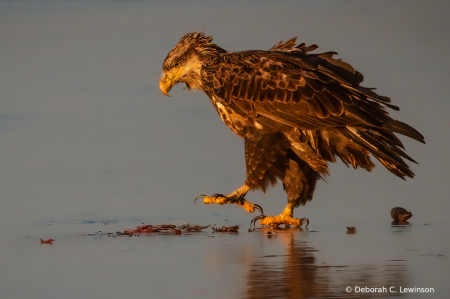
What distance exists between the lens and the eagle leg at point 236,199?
8164 mm

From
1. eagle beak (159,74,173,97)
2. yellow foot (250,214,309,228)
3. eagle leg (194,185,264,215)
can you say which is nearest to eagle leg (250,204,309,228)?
yellow foot (250,214,309,228)

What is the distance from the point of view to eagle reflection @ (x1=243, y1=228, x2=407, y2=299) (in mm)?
4852

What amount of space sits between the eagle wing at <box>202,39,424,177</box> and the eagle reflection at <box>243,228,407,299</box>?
74.7 inches

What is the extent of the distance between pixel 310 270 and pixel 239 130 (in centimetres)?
295

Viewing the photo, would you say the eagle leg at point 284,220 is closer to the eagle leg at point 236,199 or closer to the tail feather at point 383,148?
the eagle leg at point 236,199

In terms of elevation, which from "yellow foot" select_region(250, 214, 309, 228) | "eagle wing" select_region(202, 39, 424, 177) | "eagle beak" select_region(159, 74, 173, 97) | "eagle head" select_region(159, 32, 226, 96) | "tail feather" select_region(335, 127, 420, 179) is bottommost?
"yellow foot" select_region(250, 214, 309, 228)

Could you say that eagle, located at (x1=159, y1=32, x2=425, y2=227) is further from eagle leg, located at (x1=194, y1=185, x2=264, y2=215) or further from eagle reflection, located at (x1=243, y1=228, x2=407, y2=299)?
eagle reflection, located at (x1=243, y1=228, x2=407, y2=299)

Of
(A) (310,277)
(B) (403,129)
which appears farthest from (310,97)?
(A) (310,277)

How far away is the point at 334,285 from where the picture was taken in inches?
199

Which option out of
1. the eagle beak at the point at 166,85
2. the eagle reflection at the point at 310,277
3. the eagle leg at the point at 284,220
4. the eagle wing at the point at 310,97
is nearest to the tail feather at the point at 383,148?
the eagle wing at the point at 310,97

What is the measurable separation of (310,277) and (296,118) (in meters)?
2.78

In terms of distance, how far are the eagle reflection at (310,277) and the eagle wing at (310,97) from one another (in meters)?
1.90

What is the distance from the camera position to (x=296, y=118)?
7.72 metres

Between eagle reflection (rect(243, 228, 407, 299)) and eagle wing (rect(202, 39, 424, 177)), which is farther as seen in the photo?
eagle wing (rect(202, 39, 424, 177))
